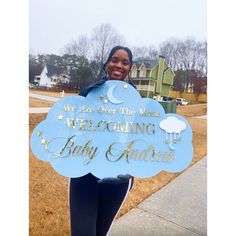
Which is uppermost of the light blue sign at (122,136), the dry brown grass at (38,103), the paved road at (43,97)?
the paved road at (43,97)

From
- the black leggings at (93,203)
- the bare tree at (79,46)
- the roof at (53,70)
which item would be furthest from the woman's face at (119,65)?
the black leggings at (93,203)

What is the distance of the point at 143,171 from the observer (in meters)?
1.47

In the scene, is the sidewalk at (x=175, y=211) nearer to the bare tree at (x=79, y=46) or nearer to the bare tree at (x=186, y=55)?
the bare tree at (x=186, y=55)

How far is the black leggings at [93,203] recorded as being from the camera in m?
Result: 1.46

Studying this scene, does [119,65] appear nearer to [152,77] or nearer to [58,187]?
[152,77]

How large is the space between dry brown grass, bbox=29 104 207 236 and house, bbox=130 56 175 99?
155mm

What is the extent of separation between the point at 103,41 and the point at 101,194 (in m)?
0.83

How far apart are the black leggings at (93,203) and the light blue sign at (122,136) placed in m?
0.06

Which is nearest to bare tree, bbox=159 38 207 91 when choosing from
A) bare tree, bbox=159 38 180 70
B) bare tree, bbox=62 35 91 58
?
bare tree, bbox=159 38 180 70

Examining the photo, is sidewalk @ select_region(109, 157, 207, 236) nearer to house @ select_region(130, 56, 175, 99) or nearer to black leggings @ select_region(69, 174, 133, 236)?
black leggings @ select_region(69, 174, 133, 236)

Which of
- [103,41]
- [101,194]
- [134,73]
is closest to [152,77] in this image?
[134,73]

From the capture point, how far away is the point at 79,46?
1.51 meters
